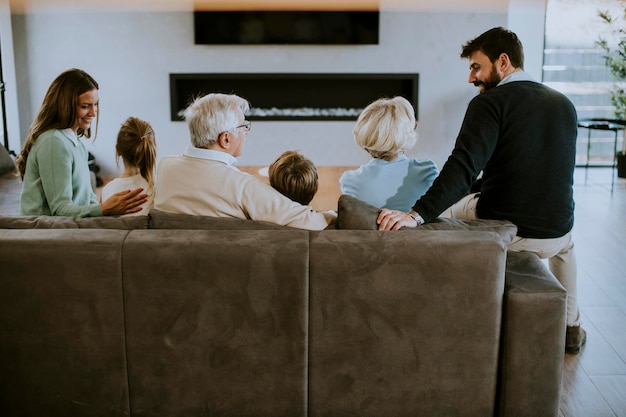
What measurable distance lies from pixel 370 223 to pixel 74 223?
911 mm

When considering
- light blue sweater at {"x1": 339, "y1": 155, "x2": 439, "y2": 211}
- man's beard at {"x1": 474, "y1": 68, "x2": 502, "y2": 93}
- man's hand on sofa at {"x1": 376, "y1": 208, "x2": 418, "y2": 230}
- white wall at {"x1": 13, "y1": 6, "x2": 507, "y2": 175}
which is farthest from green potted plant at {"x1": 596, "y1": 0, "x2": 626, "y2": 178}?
man's hand on sofa at {"x1": 376, "y1": 208, "x2": 418, "y2": 230}

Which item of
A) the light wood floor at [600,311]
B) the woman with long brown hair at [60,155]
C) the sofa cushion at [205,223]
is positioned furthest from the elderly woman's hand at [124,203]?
the light wood floor at [600,311]

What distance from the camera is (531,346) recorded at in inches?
84.0

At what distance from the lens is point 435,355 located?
2164 mm

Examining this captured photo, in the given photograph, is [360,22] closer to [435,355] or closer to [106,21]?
[106,21]

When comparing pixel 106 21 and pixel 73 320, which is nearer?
pixel 73 320

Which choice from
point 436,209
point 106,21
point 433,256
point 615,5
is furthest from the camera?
point 615,5

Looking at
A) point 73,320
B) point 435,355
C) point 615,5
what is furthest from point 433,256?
point 615,5

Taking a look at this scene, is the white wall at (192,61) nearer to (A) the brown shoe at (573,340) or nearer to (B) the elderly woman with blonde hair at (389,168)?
(A) the brown shoe at (573,340)

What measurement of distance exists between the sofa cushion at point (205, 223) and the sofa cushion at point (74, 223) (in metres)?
0.06

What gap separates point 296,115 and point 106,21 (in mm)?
1918

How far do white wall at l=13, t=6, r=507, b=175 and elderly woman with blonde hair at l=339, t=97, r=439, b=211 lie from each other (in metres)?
4.26

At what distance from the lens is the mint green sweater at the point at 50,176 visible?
274 centimetres

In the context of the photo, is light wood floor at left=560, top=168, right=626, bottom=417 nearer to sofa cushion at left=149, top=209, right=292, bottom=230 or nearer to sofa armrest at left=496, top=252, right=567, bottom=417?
sofa armrest at left=496, top=252, right=567, bottom=417
